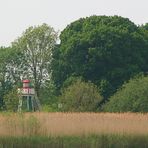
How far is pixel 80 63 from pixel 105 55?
1872 millimetres

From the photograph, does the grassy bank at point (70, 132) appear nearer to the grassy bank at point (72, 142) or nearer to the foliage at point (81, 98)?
the grassy bank at point (72, 142)

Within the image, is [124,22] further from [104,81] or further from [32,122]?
[32,122]

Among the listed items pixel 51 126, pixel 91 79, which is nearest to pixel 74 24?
pixel 91 79

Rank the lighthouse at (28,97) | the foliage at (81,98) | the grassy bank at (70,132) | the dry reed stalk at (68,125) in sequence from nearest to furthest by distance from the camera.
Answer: the grassy bank at (70,132)
the dry reed stalk at (68,125)
the foliage at (81,98)
the lighthouse at (28,97)

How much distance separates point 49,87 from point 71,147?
31.9 meters

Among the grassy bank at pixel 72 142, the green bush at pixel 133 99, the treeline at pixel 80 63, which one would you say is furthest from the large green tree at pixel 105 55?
the grassy bank at pixel 72 142

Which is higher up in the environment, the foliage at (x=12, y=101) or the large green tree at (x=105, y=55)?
the large green tree at (x=105, y=55)

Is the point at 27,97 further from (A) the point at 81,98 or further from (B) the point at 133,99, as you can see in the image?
(B) the point at 133,99

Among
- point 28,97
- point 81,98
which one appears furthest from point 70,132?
point 28,97

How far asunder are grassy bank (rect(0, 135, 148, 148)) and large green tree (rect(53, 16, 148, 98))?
20548mm

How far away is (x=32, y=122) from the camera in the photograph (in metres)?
20.2

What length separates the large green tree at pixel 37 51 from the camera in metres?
52.0

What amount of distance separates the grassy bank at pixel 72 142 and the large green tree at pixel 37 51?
105ft

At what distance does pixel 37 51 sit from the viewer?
52.2 metres
